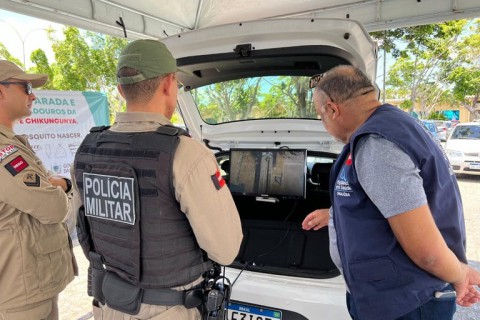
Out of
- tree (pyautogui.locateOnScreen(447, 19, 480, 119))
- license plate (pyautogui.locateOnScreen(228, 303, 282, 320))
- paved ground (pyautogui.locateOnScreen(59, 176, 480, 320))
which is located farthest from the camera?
tree (pyautogui.locateOnScreen(447, 19, 480, 119))

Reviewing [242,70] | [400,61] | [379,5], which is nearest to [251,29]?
[242,70]

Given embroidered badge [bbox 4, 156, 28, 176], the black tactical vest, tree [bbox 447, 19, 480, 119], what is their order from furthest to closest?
tree [bbox 447, 19, 480, 119] < embroidered badge [bbox 4, 156, 28, 176] < the black tactical vest

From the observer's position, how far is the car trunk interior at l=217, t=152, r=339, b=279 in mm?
1910

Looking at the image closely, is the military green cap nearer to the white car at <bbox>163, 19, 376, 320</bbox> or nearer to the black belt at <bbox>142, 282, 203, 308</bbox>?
the white car at <bbox>163, 19, 376, 320</bbox>

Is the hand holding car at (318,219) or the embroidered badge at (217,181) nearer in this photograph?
the embroidered badge at (217,181)

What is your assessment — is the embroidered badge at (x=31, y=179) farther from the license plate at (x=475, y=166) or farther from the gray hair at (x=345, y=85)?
the license plate at (x=475, y=166)

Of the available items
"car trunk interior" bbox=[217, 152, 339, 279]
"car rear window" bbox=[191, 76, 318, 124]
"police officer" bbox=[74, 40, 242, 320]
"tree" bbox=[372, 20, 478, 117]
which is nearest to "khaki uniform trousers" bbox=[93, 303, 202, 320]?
"police officer" bbox=[74, 40, 242, 320]

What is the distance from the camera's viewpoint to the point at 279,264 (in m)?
1.99

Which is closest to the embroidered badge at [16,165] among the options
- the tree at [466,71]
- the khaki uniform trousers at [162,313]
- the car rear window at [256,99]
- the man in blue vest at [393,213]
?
the khaki uniform trousers at [162,313]

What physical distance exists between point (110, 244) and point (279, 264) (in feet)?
3.60

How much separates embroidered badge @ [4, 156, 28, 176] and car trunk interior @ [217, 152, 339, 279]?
1202mm

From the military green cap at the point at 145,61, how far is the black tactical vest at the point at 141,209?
21 cm

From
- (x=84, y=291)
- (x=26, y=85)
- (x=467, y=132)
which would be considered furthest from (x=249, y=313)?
(x=467, y=132)

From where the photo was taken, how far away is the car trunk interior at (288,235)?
1.91 metres
